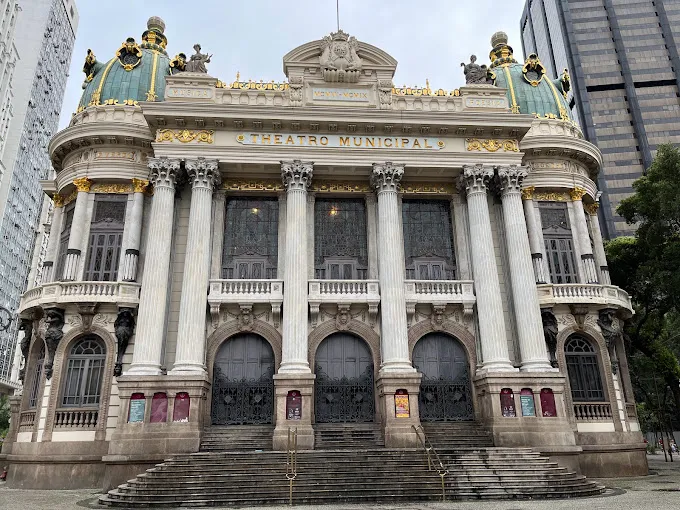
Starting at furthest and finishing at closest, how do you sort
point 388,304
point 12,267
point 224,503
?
1. point 12,267
2. point 388,304
3. point 224,503

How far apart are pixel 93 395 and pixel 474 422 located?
52.9 ft

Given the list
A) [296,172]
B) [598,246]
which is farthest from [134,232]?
[598,246]

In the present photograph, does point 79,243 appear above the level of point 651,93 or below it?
below

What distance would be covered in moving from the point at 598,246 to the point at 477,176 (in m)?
8.30

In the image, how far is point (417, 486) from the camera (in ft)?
52.2

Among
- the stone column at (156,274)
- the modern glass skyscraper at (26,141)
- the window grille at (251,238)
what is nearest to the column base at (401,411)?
the window grille at (251,238)

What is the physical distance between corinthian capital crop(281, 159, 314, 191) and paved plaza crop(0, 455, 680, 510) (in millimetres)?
14023

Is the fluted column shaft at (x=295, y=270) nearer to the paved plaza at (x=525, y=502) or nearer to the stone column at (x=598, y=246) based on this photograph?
the paved plaza at (x=525, y=502)

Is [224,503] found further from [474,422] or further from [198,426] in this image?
[474,422]

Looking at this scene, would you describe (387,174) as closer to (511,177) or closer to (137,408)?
(511,177)

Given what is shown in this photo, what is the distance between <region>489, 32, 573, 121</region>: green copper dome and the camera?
2922 cm

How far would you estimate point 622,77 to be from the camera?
88125mm

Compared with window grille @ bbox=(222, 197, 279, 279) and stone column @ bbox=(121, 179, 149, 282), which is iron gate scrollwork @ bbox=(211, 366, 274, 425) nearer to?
window grille @ bbox=(222, 197, 279, 279)

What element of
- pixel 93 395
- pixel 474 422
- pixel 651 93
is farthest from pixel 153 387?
pixel 651 93
